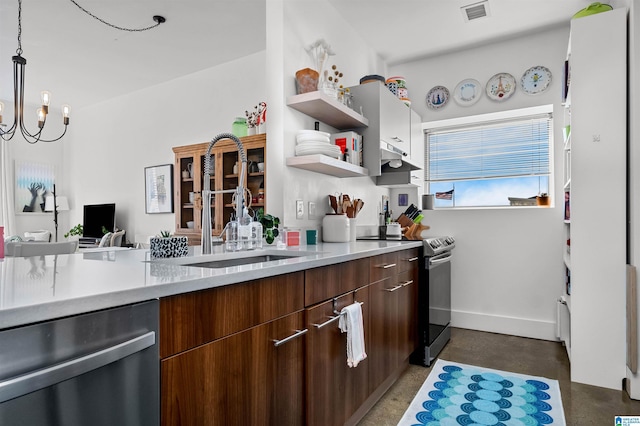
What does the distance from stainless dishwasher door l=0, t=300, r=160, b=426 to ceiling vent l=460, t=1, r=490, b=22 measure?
327cm

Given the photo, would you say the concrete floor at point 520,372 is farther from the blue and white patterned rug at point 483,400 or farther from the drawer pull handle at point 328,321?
the drawer pull handle at point 328,321

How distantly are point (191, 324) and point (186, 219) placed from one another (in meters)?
3.73

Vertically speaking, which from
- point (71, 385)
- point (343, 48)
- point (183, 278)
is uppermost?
point (343, 48)

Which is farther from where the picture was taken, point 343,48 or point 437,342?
point 343,48

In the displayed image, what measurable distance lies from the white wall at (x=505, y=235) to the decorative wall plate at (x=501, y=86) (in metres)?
0.05

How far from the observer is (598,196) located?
2.47 m

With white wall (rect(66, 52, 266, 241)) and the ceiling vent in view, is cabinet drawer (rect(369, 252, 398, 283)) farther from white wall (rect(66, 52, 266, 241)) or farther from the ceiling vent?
white wall (rect(66, 52, 266, 241))

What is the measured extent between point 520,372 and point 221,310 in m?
2.48

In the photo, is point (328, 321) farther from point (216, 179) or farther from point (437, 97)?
point (437, 97)

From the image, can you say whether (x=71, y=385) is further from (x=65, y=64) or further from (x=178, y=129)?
(x=65, y=64)


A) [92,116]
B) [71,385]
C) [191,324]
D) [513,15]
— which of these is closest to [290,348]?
[191,324]

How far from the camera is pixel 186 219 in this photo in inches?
176

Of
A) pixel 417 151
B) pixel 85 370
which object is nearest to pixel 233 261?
pixel 85 370

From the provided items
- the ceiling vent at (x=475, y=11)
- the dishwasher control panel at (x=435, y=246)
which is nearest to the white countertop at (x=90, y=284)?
the dishwasher control panel at (x=435, y=246)
